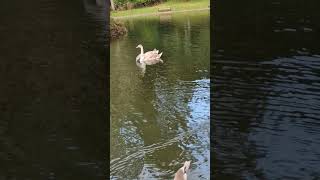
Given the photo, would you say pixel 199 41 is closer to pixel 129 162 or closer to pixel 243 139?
pixel 129 162

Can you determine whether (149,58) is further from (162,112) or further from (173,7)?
(173,7)

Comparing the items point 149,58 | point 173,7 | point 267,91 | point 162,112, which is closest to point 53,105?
point 267,91

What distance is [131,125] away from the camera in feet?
14.1

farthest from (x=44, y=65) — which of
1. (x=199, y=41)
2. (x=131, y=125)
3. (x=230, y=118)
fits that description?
(x=199, y=41)

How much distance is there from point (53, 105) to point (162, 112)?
357 cm

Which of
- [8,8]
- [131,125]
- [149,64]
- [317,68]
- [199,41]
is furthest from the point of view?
[199,41]

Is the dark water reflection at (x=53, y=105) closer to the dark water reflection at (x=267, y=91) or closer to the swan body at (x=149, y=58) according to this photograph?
the dark water reflection at (x=267, y=91)

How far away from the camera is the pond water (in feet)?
11.3

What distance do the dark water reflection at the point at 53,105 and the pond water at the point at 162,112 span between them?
2.25m

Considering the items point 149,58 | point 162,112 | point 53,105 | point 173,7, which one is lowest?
point 162,112

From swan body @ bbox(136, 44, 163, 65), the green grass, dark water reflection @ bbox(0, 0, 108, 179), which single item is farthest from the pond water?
the green grass

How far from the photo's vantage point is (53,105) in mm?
1013

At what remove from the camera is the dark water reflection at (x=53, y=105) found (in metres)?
0.99

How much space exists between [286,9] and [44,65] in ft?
1.70
